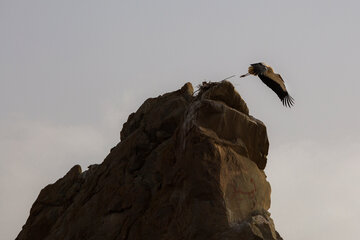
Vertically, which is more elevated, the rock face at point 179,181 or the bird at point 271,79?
the bird at point 271,79

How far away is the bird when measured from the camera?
20719mm

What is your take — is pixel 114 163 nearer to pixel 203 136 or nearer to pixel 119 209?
pixel 119 209

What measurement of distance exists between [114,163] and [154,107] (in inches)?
90.8

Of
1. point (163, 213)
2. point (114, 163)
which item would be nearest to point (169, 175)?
point (163, 213)

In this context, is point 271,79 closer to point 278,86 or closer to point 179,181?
point 278,86

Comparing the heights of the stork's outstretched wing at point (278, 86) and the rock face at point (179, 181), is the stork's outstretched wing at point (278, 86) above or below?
above

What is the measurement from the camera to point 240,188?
18.1 m

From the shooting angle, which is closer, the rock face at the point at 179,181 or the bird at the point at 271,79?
the rock face at the point at 179,181

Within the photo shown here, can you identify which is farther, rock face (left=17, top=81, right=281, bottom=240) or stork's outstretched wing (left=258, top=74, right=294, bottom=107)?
stork's outstretched wing (left=258, top=74, right=294, bottom=107)

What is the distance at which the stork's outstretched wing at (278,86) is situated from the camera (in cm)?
2120

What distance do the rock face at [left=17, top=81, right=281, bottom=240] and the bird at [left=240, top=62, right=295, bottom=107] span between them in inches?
62.2

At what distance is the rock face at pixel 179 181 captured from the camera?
17250mm

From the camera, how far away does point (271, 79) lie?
69.5 ft

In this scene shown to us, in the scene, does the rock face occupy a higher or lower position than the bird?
lower
